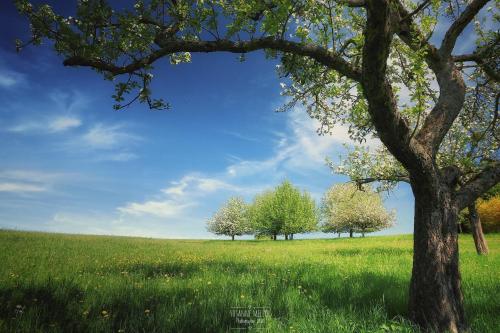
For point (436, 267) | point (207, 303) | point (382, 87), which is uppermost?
point (382, 87)

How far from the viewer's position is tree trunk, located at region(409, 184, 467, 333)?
256 inches

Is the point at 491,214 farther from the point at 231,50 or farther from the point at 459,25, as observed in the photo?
the point at 231,50

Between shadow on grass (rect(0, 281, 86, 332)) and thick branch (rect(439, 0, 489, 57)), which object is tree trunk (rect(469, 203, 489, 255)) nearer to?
thick branch (rect(439, 0, 489, 57))

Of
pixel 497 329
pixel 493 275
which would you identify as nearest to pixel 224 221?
pixel 493 275

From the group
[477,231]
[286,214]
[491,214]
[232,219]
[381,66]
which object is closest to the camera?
[381,66]

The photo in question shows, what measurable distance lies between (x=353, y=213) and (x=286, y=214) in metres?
15.4

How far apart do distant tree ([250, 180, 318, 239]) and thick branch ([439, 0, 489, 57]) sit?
61.9 m

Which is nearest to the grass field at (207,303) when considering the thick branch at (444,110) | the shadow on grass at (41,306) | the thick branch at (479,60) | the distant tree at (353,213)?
the shadow on grass at (41,306)

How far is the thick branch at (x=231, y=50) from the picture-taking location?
690 centimetres

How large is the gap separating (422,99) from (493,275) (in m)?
11.5

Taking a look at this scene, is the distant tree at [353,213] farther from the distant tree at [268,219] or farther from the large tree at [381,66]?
the large tree at [381,66]

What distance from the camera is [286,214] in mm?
69188

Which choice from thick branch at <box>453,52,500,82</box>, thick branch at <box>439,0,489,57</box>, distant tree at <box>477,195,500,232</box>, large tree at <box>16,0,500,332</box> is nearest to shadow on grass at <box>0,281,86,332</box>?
large tree at <box>16,0,500,332</box>

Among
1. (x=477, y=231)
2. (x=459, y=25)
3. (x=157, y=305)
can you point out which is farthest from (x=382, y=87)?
(x=477, y=231)
